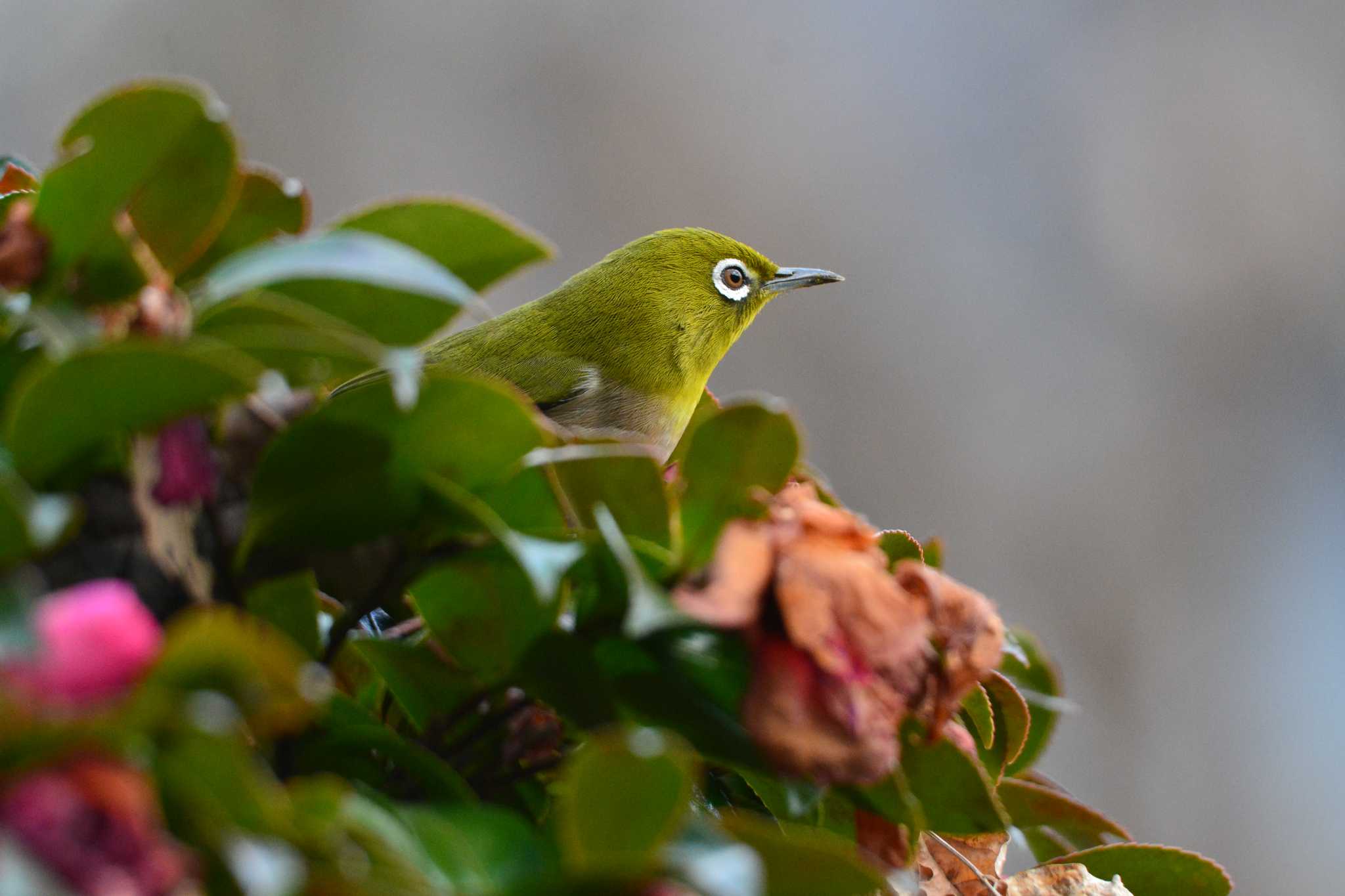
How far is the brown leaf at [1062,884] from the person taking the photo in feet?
2.37

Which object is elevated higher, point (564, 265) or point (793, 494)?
point (793, 494)

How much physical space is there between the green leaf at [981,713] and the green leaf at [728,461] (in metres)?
0.24

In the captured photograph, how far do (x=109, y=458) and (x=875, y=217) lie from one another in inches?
189

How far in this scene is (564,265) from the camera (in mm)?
4648

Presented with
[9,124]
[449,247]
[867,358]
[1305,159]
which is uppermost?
[1305,159]

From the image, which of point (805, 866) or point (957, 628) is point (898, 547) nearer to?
point (957, 628)

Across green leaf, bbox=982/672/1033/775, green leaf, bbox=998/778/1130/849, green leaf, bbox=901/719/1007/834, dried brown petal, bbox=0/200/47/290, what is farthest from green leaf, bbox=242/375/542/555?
green leaf, bbox=998/778/1130/849

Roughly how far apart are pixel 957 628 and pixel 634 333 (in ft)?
5.15

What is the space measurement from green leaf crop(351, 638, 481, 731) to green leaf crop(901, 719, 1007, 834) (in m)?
0.19

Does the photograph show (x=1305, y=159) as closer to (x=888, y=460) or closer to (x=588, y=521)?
(x=888, y=460)

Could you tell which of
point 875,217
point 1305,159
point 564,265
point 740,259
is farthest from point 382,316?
point 1305,159

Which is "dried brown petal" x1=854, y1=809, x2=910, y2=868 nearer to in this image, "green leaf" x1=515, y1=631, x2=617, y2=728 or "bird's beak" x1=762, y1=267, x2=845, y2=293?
"green leaf" x1=515, y1=631, x2=617, y2=728

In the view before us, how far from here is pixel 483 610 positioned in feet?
1.65

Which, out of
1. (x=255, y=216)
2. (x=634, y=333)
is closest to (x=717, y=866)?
(x=255, y=216)
